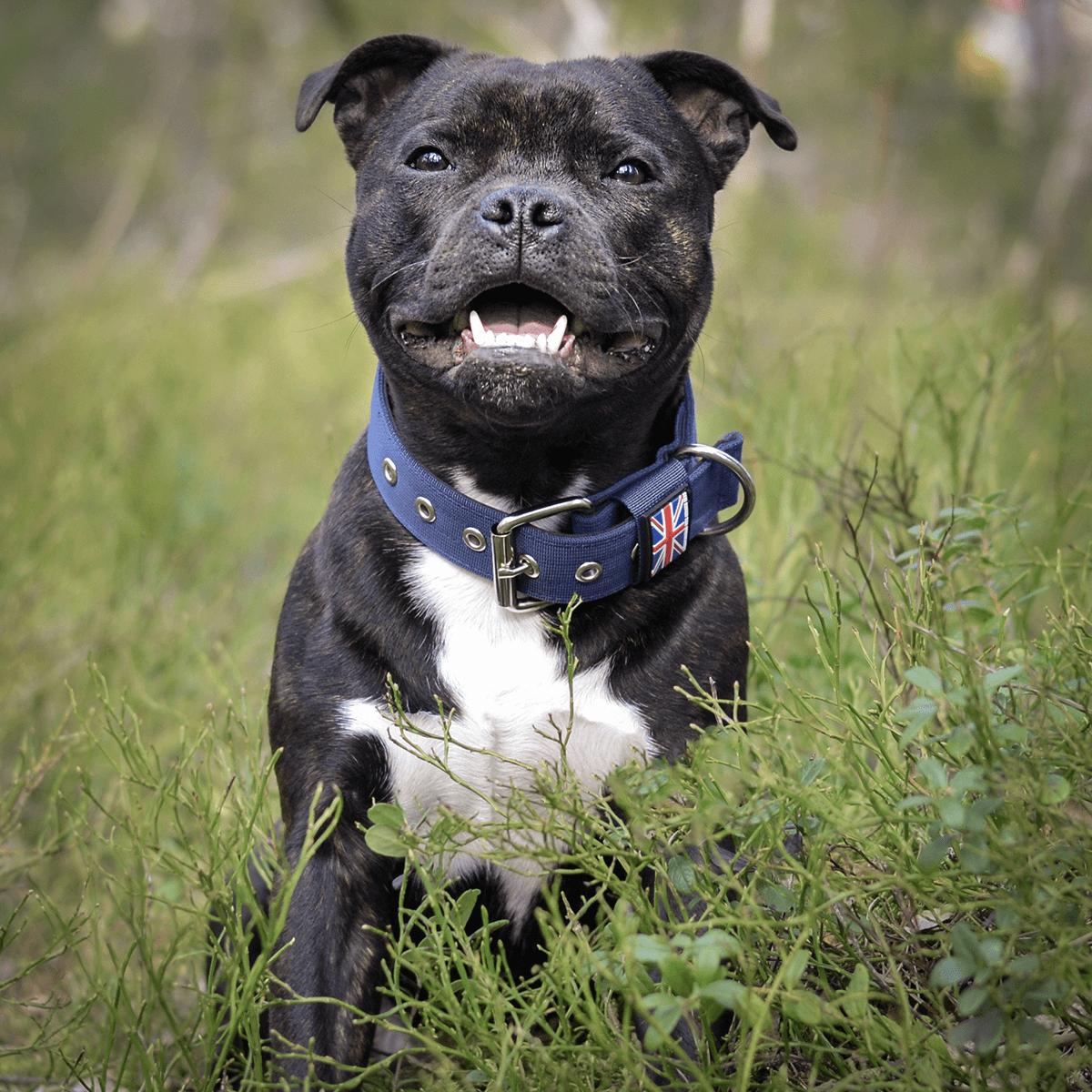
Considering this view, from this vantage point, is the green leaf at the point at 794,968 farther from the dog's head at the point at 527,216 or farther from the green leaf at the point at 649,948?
the dog's head at the point at 527,216

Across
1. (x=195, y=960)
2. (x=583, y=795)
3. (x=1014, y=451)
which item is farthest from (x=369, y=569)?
(x=1014, y=451)

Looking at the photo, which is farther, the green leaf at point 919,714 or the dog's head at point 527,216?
the dog's head at point 527,216

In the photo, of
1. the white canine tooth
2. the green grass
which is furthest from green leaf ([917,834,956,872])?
the white canine tooth

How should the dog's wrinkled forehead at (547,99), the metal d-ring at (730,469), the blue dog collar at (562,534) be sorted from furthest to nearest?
1. the dog's wrinkled forehead at (547,99)
2. the metal d-ring at (730,469)
3. the blue dog collar at (562,534)

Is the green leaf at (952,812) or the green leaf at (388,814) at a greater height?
the green leaf at (952,812)

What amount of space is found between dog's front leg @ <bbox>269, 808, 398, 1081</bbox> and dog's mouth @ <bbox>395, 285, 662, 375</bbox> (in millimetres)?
977

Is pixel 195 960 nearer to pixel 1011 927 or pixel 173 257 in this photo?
pixel 1011 927

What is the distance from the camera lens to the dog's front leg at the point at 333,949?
2057 millimetres

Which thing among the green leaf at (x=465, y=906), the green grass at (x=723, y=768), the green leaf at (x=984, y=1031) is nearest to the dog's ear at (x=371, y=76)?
the green grass at (x=723, y=768)

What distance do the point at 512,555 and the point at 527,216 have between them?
0.68 metres

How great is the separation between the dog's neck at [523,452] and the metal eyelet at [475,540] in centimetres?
22

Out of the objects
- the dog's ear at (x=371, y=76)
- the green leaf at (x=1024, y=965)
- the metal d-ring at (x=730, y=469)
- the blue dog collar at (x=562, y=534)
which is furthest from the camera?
the dog's ear at (x=371, y=76)

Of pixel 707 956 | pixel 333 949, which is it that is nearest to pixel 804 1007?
pixel 707 956

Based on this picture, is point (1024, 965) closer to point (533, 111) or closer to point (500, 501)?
point (500, 501)
